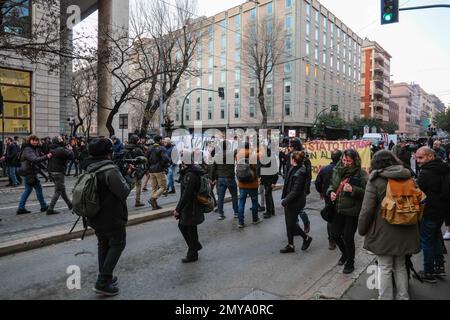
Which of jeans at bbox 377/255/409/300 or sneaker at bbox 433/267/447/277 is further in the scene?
sneaker at bbox 433/267/447/277

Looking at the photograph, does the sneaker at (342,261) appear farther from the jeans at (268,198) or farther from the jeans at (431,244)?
the jeans at (268,198)

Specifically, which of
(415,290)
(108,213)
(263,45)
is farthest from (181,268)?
(263,45)

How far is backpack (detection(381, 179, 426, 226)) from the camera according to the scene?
3365 millimetres

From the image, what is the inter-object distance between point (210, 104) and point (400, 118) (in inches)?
2857

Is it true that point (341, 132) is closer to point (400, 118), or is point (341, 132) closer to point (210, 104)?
point (210, 104)

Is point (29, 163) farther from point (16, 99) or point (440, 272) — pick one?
point (16, 99)

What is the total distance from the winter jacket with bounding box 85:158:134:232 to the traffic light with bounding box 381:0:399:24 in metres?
10.1

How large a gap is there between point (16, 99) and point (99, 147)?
65.0 feet

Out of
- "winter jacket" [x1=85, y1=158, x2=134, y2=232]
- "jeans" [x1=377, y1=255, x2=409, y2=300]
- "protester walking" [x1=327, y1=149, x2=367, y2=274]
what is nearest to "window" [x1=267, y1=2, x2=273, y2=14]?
"protester walking" [x1=327, y1=149, x2=367, y2=274]

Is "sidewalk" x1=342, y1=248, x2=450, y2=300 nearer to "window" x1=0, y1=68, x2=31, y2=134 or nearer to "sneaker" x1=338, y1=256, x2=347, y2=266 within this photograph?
"sneaker" x1=338, y1=256, x2=347, y2=266

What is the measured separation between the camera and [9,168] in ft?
43.0

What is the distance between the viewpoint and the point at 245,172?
727 centimetres

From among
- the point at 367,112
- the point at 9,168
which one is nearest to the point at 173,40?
the point at 9,168

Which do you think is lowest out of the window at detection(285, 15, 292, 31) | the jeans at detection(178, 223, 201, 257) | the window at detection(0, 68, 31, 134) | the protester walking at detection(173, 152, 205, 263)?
the jeans at detection(178, 223, 201, 257)
